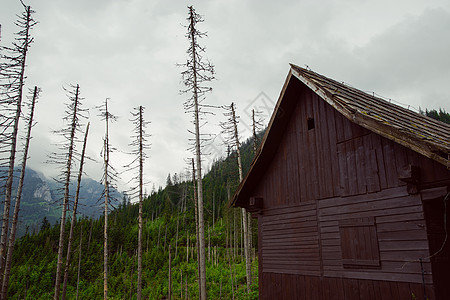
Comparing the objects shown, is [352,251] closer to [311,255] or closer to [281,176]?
[311,255]

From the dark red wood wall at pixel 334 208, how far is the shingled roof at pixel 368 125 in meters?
0.48

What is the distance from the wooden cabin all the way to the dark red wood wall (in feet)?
0.08

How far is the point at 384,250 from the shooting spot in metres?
6.93

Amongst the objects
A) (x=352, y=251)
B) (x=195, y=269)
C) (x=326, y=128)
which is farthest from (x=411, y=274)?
(x=195, y=269)

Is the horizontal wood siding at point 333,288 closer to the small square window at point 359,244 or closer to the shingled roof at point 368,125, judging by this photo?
the small square window at point 359,244

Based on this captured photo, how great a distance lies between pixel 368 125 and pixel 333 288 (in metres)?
4.40

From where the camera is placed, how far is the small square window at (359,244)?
23.4ft

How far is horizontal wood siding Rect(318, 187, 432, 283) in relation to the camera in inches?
251

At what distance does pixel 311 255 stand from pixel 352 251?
4.60ft

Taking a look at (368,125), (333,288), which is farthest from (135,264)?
(368,125)

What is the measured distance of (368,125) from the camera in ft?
22.1

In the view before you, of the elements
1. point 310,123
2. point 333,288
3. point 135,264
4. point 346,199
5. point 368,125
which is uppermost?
point 310,123

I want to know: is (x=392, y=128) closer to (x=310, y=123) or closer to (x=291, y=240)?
(x=310, y=123)

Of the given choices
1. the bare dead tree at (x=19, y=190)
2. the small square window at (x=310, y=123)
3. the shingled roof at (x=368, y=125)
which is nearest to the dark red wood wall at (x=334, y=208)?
the small square window at (x=310, y=123)
